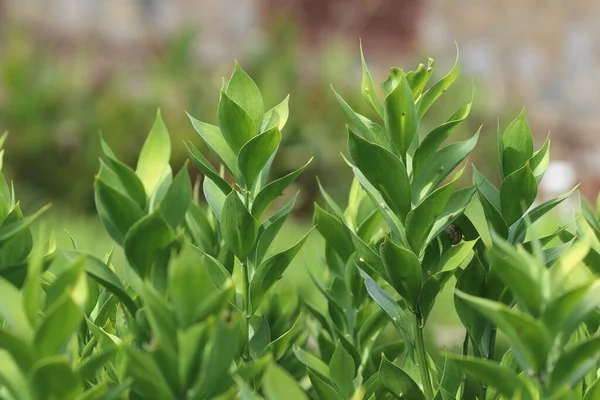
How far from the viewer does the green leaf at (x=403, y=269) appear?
71cm

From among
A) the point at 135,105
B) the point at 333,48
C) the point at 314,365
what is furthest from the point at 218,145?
the point at 333,48

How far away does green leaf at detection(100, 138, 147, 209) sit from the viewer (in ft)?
2.17

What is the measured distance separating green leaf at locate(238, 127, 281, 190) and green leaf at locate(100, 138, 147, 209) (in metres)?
0.09

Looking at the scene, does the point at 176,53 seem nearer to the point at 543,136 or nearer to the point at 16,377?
the point at 543,136

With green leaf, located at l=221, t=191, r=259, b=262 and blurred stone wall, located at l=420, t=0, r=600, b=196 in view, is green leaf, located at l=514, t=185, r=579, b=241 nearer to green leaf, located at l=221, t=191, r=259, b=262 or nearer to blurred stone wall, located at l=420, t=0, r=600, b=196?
green leaf, located at l=221, t=191, r=259, b=262

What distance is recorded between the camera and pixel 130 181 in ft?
2.19

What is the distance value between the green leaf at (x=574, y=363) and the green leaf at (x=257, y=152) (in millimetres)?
289

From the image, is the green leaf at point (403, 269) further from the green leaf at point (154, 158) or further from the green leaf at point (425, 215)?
the green leaf at point (154, 158)

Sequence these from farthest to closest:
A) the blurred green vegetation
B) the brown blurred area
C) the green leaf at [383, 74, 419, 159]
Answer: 1. the brown blurred area
2. the blurred green vegetation
3. the green leaf at [383, 74, 419, 159]

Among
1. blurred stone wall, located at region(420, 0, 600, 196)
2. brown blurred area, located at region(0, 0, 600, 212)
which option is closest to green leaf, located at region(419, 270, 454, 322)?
brown blurred area, located at region(0, 0, 600, 212)

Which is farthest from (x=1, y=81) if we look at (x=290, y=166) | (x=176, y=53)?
(x=290, y=166)

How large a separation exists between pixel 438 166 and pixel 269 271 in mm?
174

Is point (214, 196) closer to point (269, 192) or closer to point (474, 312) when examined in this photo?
point (269, 192)

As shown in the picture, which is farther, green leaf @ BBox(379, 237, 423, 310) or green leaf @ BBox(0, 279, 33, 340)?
green leaf @ BBox(379, 237, 423, 310)
